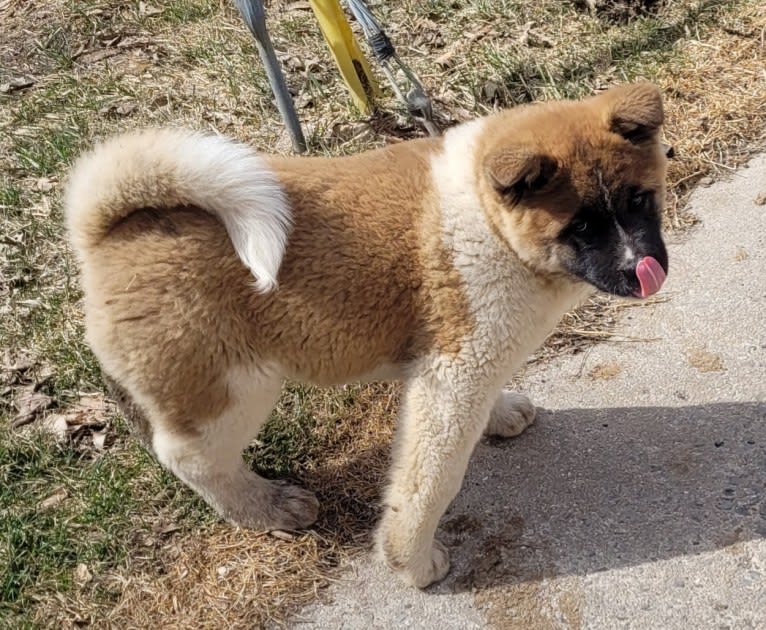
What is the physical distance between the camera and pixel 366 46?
5.84 m

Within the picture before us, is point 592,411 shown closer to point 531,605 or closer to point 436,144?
point 531,605

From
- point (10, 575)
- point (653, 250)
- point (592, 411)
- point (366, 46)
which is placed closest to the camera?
point (653, 250)

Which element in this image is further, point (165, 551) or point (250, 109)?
point (250, 109)

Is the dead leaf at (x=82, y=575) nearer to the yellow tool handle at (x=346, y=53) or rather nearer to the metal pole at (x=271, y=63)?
the metal pole at (x=271, y=63)

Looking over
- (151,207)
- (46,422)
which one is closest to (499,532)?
(151,207)

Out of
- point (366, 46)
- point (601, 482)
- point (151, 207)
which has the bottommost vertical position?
point (601, 482)

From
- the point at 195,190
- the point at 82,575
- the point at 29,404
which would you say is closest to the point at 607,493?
the point at 195,190

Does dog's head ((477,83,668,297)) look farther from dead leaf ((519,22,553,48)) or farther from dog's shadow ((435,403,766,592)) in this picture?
dead leaf ((519,22,553,48))

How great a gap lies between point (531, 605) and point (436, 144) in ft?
5.35

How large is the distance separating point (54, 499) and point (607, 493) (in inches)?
87.3

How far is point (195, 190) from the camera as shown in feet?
8.76

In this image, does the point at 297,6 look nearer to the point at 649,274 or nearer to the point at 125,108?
the point at 125,108

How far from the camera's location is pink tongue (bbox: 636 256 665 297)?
2.66m

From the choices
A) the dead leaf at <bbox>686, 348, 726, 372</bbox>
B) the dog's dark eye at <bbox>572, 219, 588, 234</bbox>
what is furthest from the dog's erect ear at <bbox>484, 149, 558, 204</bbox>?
the dead leaf at <bbox>686, 348, 726, 372</bbox>
